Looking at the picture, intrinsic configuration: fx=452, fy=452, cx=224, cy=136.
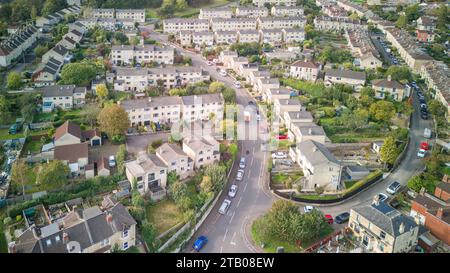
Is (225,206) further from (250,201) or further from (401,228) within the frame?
(401,228)

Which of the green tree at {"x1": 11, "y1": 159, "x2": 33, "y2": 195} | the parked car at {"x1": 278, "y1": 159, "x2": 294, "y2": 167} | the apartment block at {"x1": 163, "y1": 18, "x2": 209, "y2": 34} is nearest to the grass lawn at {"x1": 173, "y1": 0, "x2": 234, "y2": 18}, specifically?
the apartment block at {"x1": 163, "y1": 18, "x2": 209, "y2": 34}

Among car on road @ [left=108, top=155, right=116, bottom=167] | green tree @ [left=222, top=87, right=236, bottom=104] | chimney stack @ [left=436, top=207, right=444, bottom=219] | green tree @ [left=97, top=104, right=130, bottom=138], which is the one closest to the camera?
chimney stack @ [left=436, top=207, right=444, bottom=219]

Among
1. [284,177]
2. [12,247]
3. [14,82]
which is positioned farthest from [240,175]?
[14,82]

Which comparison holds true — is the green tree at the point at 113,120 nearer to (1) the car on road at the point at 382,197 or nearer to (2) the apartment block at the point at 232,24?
(1) the car on road at the point at 382,197

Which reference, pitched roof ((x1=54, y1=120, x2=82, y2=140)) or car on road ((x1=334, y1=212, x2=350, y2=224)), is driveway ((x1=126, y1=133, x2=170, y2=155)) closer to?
pitched roof ((x1=54, y1=120, x2=82, y2=140))

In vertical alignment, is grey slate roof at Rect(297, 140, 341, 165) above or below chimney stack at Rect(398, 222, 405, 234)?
above

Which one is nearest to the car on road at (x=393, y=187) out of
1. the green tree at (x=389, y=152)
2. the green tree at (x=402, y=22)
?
the green tree at (x=389, y=152)
